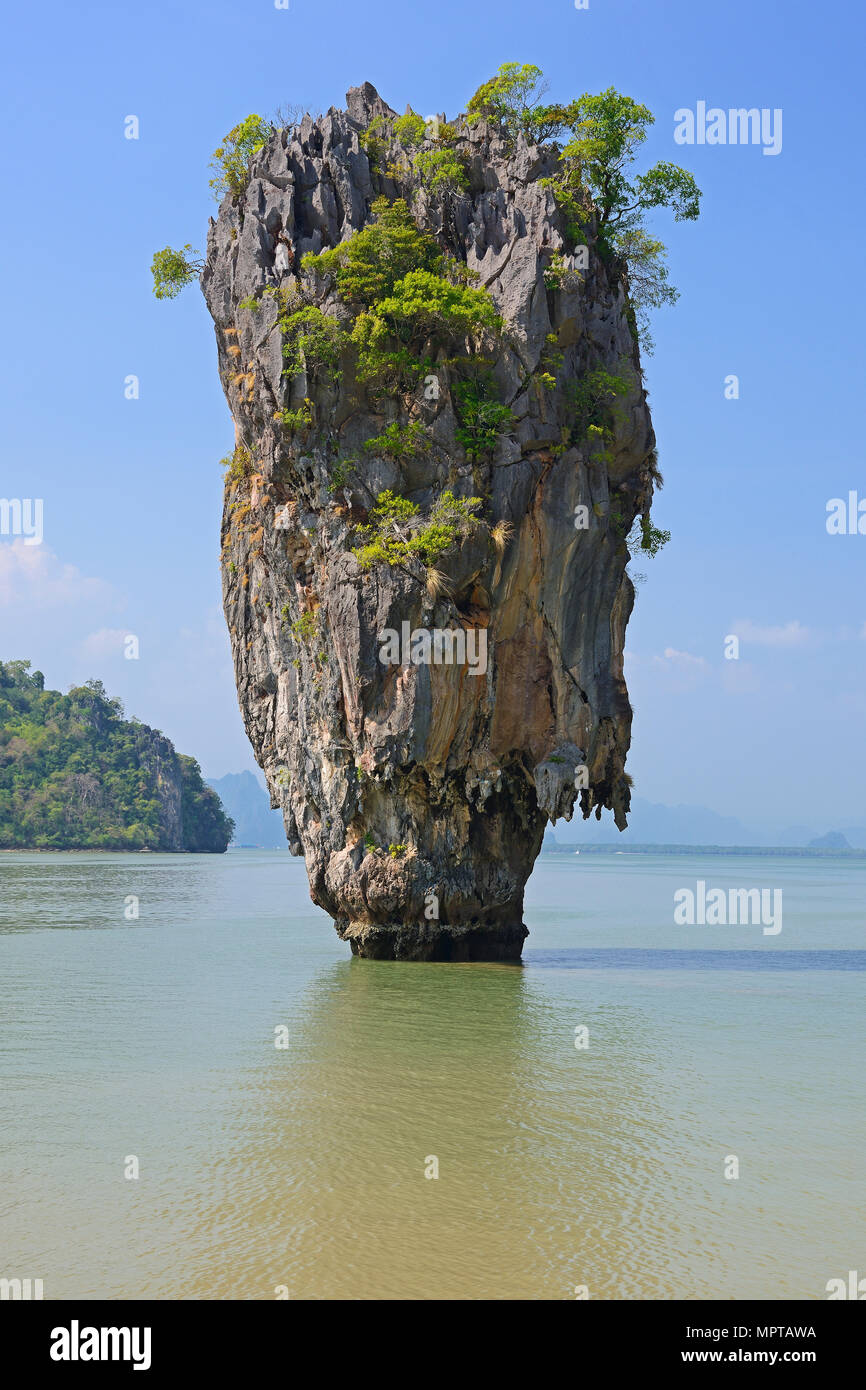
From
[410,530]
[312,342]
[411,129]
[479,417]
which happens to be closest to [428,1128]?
[410,530]

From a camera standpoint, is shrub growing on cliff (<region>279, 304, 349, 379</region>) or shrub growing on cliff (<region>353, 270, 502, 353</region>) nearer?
shrub growing on cliff (<region>353, 270, 502, 353</region>)

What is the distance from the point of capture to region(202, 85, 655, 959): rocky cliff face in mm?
21625

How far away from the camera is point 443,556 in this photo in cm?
2092

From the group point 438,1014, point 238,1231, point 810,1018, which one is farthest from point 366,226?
point 238,1231

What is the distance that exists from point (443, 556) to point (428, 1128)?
11642 millimetres

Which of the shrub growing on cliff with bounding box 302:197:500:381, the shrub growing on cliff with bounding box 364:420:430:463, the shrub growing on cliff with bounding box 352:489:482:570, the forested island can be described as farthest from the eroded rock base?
the forested island

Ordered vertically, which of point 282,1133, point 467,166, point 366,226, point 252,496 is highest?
point 467,166

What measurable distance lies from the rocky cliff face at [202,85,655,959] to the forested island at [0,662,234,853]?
285ft

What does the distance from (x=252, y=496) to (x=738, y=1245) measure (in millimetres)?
18905

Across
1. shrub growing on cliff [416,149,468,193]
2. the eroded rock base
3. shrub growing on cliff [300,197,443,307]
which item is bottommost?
the eroded rock base

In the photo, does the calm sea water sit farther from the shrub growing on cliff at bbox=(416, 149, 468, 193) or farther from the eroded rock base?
the shrub growing on cliff at bbox=(416, 149, 468, 193)

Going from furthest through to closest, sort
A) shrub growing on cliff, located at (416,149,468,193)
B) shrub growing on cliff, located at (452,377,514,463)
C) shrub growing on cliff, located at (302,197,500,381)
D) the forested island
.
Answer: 1. the forested island
2. shrub growing on cliff, located at (416,149,468,193)
3. shrub growing on cliff, located at (452,377,514,463)
4. shrub growing on cliff, located at (302,197,500,381)

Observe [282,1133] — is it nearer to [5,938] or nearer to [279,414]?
[279,414]

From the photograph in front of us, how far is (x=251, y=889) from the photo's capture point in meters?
54.0
